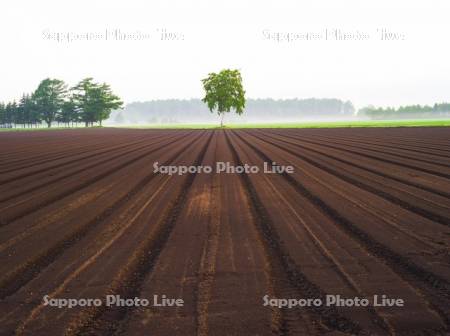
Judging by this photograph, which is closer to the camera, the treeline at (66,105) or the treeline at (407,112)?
the treeline at (66,105)

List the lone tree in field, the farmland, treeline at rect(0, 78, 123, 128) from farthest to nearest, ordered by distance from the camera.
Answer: treeline at rect(0, 78, 123, 128) < the lone tree in field < the farmland

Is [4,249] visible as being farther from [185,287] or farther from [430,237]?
[430,237]

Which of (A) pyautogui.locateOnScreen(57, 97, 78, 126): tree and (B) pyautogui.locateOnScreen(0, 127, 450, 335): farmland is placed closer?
(B) pyautogui.locateOnScreen(0, 127, 450, 335): farmland

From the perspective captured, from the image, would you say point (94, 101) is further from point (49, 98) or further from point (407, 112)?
point (407, 112)

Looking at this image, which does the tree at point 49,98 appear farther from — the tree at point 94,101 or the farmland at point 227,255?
the farmland at point 227,255

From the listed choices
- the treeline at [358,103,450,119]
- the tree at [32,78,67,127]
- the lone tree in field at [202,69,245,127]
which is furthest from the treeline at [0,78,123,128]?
the treeline at [358,103,450,119]

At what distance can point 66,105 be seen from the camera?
304 feet

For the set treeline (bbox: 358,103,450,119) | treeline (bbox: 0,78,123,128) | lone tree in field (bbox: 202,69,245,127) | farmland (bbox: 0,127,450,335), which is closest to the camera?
farmland (bbox: 0,127,450,335)

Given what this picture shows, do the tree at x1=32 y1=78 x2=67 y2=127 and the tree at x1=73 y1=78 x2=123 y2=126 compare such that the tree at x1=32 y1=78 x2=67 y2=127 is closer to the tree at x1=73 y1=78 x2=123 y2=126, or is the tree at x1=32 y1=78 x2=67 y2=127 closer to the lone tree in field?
the tree at x1=73 y1=78 x2=123 y2=126

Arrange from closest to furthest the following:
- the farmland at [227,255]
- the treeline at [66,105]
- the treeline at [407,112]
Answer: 1. the farmland at [227,255]
2. the treeline at [66,105]
3. the treeline at [407,112]

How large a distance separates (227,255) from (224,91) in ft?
209

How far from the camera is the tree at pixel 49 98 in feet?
313

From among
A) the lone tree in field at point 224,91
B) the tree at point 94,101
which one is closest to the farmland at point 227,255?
the lone tree in field at point 224,91

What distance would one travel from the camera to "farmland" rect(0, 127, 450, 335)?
9.51 ft
